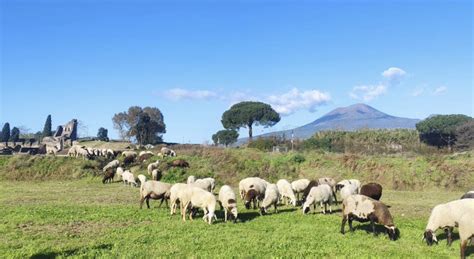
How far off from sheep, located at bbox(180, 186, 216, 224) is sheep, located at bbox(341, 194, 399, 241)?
5.18 metres

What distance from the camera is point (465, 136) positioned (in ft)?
175

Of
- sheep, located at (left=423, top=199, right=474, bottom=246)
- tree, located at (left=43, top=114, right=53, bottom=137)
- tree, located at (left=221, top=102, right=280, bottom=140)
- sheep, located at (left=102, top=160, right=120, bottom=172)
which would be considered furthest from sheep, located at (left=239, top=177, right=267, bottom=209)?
tree, located at (left=43, top=114, right=53, bottom=137)

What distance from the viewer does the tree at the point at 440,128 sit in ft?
184

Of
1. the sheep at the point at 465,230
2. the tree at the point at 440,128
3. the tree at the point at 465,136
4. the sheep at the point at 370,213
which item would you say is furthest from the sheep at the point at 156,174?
the tree at the point at 440,128

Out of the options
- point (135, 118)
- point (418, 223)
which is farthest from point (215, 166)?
point (135, 118)

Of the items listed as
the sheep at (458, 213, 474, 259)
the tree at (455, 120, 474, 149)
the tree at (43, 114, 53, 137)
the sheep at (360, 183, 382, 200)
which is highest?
the tree at (43, 114, 53, 137)

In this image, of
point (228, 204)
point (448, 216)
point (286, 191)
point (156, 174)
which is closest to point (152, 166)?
point (156, 174)

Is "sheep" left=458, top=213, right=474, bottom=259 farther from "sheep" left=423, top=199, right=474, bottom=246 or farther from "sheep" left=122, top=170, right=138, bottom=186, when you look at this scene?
"sheep" left=122, top=170, right=138, bottom=186

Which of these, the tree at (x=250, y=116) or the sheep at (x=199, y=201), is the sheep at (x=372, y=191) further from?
the tree at (x=250, y=116)

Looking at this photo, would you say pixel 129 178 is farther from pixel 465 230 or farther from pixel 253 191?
pixel 465 230

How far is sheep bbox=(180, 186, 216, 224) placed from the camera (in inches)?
671

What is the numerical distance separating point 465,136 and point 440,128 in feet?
30.5

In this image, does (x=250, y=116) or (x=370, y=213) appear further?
(x=250, y=116)

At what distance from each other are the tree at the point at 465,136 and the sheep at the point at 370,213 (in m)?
41.2
